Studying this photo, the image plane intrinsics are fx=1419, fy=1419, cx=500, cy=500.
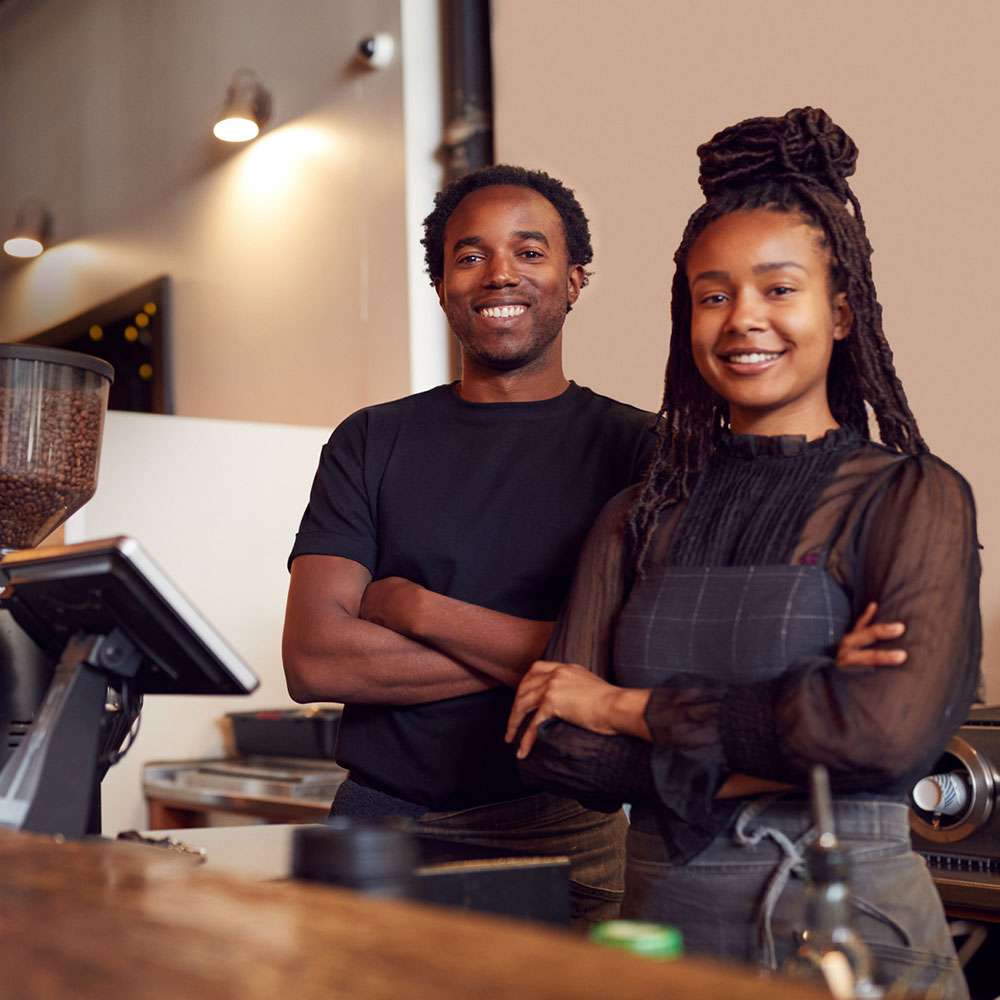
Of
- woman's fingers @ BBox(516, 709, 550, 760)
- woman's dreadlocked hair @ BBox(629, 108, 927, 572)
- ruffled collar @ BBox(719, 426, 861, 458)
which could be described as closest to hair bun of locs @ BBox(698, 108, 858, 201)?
woman's dreadlocked hair @ BBox(629, 108, 927, 572)

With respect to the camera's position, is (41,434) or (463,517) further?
(41,434)

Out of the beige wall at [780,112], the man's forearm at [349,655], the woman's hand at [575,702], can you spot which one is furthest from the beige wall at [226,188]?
the woman's hand at [575,702]

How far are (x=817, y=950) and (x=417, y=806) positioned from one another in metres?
0.90

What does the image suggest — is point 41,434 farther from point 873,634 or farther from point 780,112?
point 780,112

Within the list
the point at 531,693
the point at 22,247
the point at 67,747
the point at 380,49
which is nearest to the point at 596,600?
the point at 531,693

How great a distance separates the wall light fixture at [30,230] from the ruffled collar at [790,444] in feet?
13.9

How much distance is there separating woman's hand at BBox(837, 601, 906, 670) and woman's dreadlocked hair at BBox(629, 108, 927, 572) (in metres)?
0.27

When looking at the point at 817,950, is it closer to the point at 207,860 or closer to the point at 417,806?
the point at 207,860

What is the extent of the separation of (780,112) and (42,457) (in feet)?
6.08

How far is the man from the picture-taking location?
5.72ft

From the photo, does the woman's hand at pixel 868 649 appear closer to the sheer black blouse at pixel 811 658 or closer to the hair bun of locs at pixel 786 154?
the sheer black blouse at pixel 811 658

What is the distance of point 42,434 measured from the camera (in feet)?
6.43

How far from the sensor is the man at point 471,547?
1.74 meters

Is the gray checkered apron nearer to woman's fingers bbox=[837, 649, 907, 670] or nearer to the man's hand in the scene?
woman's fingers bbox=[837, 649, 907, 670]
